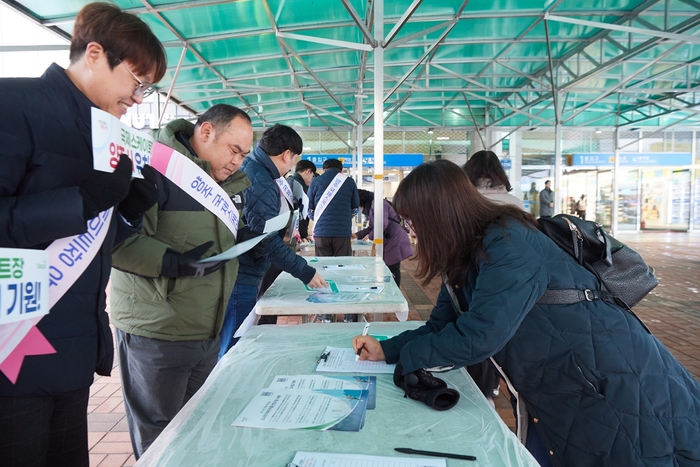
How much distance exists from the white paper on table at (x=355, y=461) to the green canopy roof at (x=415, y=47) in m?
3.77

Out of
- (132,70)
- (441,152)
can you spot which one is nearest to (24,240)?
(132,70)

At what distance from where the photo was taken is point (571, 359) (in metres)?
1.10

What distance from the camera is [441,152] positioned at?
14.0 meters

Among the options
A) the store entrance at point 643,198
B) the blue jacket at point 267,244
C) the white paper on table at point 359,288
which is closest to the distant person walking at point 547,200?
the store entrance at point 643,198

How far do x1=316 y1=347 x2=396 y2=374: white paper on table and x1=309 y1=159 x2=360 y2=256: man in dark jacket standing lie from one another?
3149 millimetres

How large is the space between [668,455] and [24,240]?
1.50m

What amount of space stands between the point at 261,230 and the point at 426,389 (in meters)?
1.37

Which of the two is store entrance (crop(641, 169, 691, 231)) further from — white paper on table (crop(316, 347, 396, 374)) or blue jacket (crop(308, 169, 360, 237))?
white paper on table (crop(316, 347, 396, 374))

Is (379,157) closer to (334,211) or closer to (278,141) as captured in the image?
(334,211)

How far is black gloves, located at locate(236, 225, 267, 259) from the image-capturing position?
72.4 inches

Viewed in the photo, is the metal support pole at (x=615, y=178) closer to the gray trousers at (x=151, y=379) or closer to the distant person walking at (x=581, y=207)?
the distant person walking at (x=581, y=207)

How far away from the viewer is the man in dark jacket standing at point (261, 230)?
216cm

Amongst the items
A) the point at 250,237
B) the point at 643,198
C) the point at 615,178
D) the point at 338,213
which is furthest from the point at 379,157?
the point at 643,198

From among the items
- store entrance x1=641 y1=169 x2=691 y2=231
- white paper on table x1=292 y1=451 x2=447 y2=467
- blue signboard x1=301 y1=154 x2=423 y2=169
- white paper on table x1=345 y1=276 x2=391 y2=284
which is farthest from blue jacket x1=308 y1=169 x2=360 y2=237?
store entrance x1=641 y1=169 x2=691 y2=231
